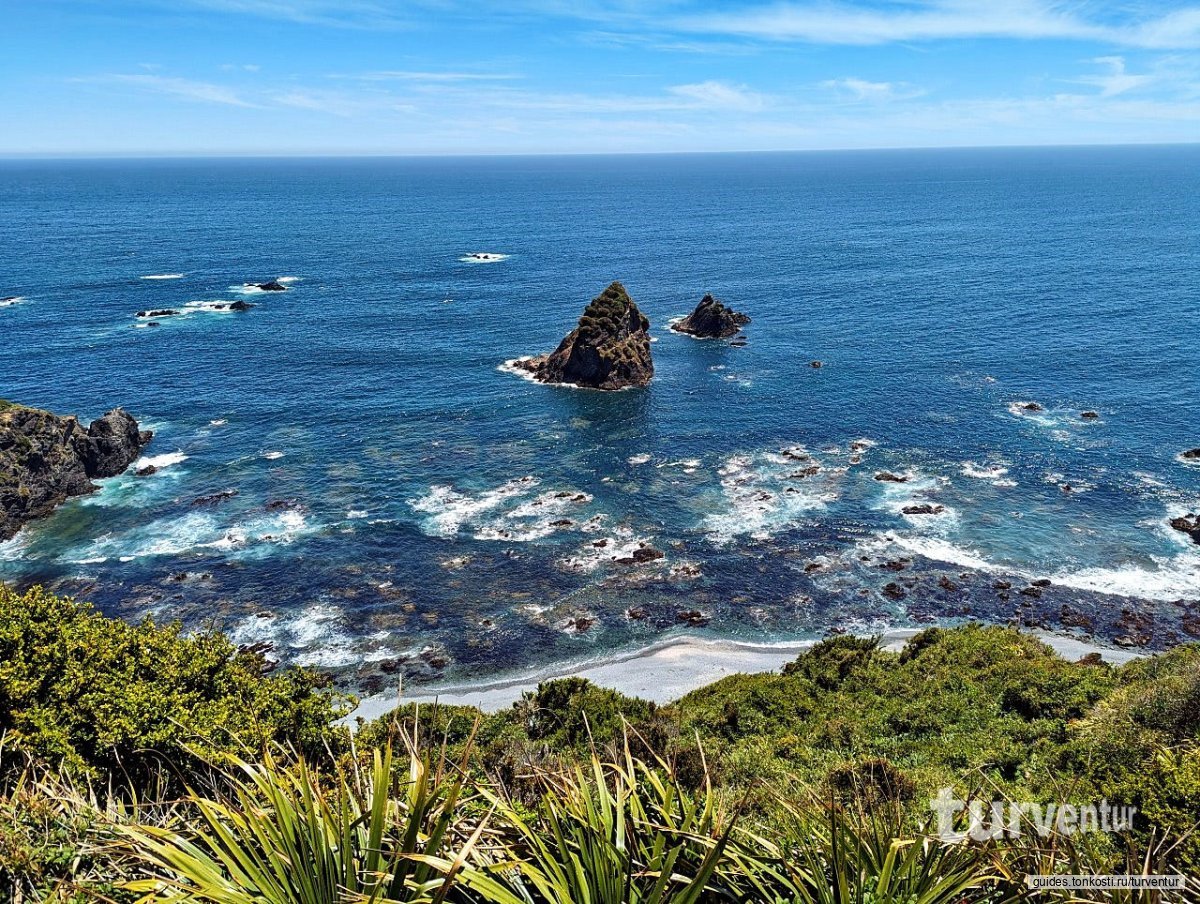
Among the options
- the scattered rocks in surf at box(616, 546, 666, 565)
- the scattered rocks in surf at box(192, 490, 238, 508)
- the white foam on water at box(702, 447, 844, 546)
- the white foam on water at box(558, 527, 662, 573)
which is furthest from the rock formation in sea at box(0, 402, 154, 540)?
the white foam on water at box(702, 447, 844, 546)

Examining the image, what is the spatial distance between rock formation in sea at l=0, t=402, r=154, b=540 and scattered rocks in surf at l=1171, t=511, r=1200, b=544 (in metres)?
89.5

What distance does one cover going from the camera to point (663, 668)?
1834 inches

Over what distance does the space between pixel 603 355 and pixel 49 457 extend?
5539 cm

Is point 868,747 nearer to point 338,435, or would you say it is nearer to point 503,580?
point 503,580

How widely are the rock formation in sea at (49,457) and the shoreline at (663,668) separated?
38.9 meters

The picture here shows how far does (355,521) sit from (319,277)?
107429 millimetres

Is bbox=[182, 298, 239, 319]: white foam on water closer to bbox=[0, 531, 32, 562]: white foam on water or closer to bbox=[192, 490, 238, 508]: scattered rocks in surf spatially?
bbox=[192, 490, 238, 508]: scattered rocks in surf

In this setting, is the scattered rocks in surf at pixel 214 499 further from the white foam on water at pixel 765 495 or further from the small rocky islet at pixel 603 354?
the white foam on water at pixel 765 495

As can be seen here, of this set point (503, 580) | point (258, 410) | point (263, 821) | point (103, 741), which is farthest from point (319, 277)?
point (263, 821)

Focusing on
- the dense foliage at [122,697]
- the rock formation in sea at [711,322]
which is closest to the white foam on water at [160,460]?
the dense foliage at [122,697]

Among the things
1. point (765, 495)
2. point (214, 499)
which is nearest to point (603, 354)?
point (765, 495)

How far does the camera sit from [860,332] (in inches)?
4392

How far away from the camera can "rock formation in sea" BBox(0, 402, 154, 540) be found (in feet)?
203

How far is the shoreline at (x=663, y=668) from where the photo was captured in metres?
44.0
